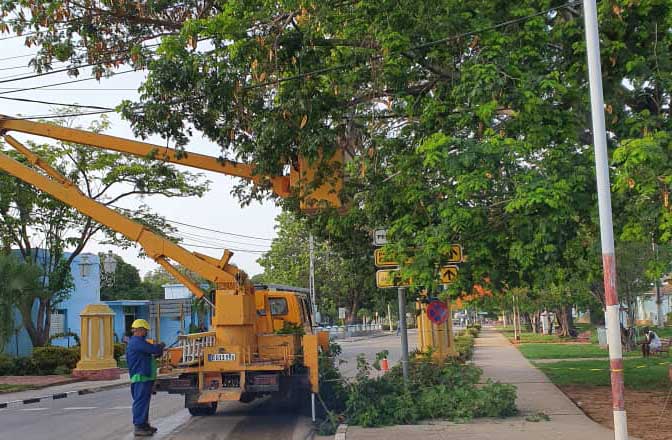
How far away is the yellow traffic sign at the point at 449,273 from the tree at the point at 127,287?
47.8 m

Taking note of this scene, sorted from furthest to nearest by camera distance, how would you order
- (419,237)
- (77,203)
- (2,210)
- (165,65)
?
1. (2,210)
2. (77,203)
3. (165,65)
4. (419,237)

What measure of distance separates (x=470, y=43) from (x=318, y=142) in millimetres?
3035

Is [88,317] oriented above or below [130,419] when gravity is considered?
above

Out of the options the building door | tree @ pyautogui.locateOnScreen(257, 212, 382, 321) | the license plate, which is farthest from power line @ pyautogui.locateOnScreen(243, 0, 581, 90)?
tree @ pyautogui.locateOnScreen(257, 212, 382, 321)

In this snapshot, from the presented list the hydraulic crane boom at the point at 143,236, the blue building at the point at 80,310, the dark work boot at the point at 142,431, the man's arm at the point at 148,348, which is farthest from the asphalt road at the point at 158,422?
the blue building at the point at 80,310

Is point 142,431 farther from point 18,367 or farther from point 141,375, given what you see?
point 18,367

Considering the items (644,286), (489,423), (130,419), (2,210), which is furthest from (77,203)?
(644,286)

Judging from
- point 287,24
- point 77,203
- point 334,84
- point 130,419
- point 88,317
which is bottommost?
point 130,419

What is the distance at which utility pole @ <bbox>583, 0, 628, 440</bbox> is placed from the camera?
7.44 metres

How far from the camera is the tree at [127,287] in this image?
58.3 m

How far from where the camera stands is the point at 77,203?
14414mm

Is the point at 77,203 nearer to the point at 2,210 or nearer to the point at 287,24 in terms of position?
the point at 287,24

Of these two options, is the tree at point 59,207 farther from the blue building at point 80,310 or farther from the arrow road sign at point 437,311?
the arrow road sign at point 437,311

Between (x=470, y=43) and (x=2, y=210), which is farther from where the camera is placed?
(x=2, y=210)
